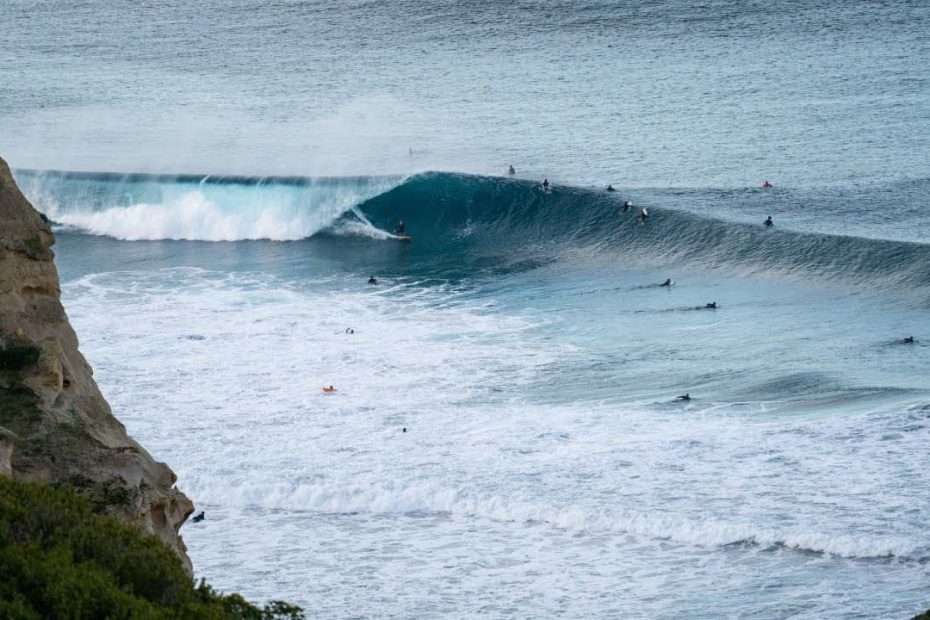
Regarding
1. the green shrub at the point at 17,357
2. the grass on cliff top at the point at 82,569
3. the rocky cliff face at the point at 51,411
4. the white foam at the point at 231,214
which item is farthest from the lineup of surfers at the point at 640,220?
the grass on cliff top at the point at 82,569

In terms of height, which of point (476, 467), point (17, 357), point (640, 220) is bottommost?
point (476, 467)

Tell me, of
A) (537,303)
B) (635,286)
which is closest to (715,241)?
(635,286)

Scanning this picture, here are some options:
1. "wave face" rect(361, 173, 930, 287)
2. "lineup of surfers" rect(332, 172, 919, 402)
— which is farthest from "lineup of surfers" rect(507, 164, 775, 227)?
"wave face" rect(361, 173, 930, 287)

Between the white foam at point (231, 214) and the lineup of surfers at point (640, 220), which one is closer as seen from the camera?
the lineup of surfers at point (640, 220)

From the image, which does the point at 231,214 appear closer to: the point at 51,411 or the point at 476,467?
the point at 476,467

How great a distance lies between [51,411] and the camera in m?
14.0

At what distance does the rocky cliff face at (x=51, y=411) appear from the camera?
1322 cm

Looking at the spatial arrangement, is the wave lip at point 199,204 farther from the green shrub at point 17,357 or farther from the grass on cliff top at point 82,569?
the grass on cliff top at point 82,569

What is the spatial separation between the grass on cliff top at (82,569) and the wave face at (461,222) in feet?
90.8

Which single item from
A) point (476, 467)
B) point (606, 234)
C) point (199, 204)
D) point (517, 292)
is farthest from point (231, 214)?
point (476, 467)

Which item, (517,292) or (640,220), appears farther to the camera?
(640,220)

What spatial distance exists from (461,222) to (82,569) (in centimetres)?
3413

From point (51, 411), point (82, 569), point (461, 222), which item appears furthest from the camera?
point (461, 222)

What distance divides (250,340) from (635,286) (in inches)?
408
